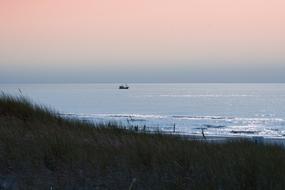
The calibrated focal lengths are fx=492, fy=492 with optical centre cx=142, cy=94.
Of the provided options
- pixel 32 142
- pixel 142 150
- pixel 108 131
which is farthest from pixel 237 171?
pixel 108 131

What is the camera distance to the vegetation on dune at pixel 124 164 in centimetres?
684

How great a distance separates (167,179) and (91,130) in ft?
13.4

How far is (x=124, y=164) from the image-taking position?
7590 millimetres

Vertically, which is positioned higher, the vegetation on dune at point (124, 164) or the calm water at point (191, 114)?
the vegetation on dune at point (124, 164)

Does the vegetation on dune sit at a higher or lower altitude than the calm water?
higher

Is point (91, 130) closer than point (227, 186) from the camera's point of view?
No

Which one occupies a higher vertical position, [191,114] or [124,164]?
[124,164]

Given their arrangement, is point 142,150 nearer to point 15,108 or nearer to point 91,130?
point 91,130

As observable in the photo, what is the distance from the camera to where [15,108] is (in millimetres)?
12078

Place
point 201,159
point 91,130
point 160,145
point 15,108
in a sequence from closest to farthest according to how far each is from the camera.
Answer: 1. point 201,159
2. point 160,145
3. point 91,130
4. point 15,108

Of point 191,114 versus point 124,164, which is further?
point 191,114

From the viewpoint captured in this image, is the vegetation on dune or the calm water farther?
the calm water

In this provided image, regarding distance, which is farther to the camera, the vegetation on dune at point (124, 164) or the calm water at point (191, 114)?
the calm water at point (191, 114)

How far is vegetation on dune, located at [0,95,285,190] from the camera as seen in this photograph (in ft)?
22.5
